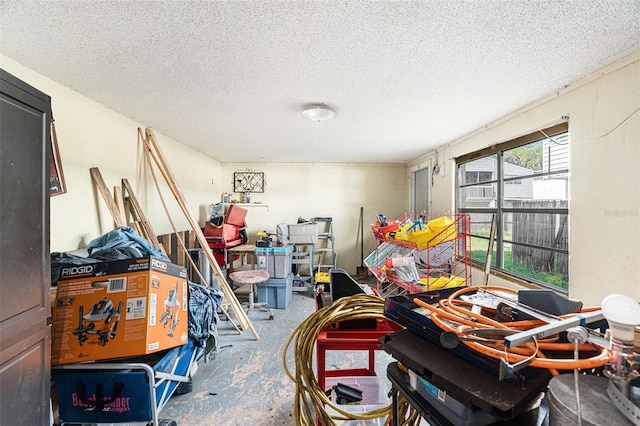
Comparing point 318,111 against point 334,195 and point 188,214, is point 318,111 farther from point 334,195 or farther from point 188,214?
point 334,195

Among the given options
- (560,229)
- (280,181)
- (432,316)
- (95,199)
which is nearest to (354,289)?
(432,316)

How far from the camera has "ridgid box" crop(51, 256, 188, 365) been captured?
119cm

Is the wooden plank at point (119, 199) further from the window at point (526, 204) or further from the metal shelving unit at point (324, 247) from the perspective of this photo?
the window at point (526, 204)

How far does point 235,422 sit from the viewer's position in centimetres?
149

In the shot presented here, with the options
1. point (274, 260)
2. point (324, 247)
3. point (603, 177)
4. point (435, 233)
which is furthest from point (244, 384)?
point (324, 247)

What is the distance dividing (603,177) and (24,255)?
2.99m

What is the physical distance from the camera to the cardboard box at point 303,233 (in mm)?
4066

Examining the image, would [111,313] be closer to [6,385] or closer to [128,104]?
[6,385]

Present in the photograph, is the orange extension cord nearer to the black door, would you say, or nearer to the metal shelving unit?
the black door

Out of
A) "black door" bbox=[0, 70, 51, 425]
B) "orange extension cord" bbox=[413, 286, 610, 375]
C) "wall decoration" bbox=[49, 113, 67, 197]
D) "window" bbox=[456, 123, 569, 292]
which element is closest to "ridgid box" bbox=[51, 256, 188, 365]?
"black door" bbox=[0, 70, 51, 425]

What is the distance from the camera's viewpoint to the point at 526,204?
7.52 ft

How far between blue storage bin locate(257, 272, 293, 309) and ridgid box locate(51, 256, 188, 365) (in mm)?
1947

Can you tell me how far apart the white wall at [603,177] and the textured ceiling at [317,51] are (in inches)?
5.3

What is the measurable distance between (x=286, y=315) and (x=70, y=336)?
211 cm
